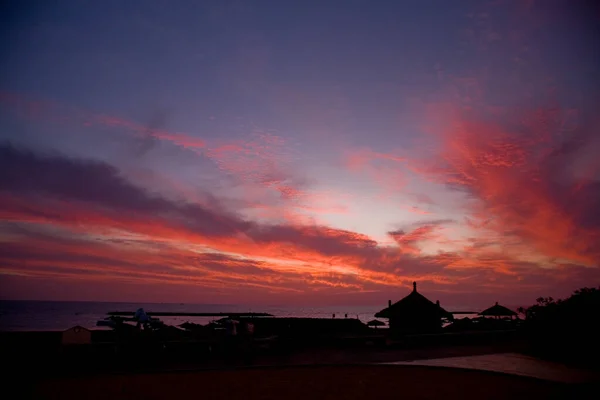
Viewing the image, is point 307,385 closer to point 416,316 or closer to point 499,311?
point 416,316

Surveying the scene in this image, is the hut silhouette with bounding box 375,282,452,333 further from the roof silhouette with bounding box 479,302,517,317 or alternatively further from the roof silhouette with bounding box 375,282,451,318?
the roof silhouette with bounding box 479,302,517,317

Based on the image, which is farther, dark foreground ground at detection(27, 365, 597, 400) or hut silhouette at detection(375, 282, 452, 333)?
hut silhouette at detection(375, 282, 452, 333)

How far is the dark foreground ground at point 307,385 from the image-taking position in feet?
37.2

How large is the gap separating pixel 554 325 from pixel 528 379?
29.5 feet

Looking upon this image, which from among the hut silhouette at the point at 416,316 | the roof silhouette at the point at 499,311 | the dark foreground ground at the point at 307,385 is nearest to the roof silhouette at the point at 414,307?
the hut silhouette at the point at 416,316

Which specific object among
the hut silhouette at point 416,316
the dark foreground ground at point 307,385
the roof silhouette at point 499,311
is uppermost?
the roof silhouette at point 499,311

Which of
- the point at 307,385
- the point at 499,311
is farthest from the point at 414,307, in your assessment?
the point at 499,311

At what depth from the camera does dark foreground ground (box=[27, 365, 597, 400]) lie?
37.2 feet

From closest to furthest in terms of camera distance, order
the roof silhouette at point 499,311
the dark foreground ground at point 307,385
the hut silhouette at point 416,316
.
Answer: the dark foreground ground at point 307,385 < the hut silhouette at point 416,316 < the roof silhouette at point 499,311

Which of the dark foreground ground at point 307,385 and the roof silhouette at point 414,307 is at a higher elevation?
the roof silhouette at point 414,307

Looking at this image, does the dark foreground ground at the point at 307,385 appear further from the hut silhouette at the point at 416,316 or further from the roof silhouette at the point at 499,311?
the roof silhouette at the point at 499,311

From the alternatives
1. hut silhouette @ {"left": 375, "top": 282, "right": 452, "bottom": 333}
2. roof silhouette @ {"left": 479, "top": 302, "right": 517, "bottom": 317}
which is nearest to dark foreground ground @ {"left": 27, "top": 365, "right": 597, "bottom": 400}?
hut silhouette @ {"left": 375, "top": 282, "right": 452, "bottom": 333}

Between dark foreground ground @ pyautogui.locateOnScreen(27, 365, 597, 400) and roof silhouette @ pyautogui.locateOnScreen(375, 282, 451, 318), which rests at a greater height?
roof silhouette @ pyautogui.locateOnScreen(375, 282, 451, 318)

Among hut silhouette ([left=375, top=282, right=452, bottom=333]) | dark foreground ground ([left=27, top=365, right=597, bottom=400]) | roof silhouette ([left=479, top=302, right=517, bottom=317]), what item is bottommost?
dark foreground ground ([left=27, top=365, right=597, bottom=400])
